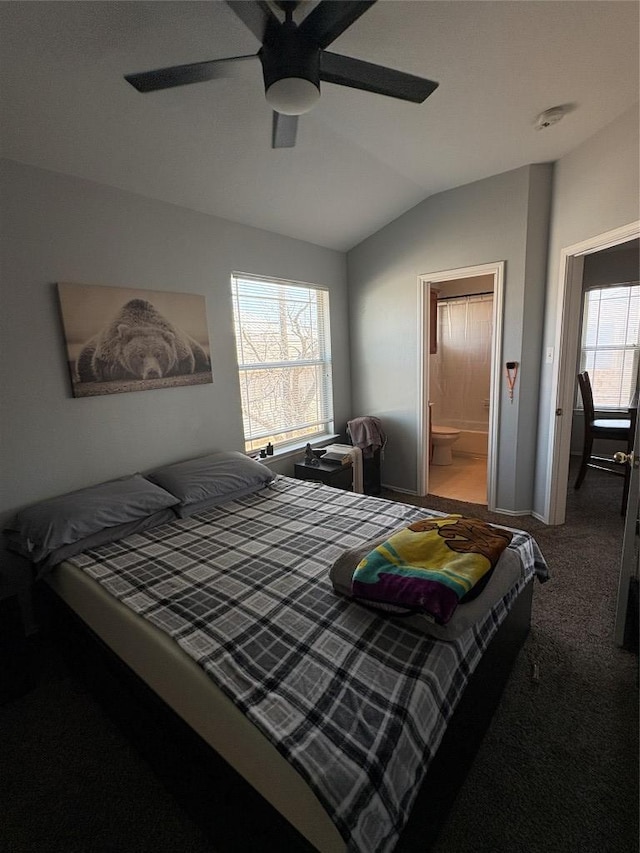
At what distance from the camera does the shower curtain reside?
205 inches

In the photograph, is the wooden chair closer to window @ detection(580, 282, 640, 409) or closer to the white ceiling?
window @ detection(580, 282, 640, 409)

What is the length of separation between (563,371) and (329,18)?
263 cm

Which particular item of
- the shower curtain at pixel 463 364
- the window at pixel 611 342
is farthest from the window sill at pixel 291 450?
the window at pixel 611 342

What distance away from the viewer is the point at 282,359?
3461 mm

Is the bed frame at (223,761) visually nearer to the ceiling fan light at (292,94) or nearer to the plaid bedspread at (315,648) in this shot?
the plaid bedspread at (315,648)

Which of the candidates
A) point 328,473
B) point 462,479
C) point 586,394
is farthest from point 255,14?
point 462,479

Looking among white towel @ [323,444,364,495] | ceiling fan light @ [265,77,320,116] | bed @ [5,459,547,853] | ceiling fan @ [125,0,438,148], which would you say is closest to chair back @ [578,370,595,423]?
white towel @ [323,444,364,495]

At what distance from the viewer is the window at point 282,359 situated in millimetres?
3145

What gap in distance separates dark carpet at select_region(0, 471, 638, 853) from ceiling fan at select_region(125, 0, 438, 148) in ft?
6.92

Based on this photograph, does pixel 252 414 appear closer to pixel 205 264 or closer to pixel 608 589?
pixel 205 264

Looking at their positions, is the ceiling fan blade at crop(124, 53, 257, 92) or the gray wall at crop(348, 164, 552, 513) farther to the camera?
the gray wall at crop(348, 164, 552, 513)

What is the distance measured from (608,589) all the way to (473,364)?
3.64m

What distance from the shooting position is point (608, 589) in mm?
2301

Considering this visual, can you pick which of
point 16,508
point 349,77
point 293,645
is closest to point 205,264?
point 349,77
